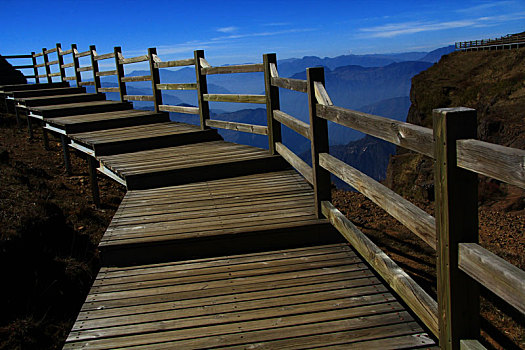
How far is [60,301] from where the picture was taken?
19.5ft

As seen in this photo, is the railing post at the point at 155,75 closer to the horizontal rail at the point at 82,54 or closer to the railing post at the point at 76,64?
the horizontal rail at the point at 82,54

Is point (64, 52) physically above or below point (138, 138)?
above

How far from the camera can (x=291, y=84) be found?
5414 millimetres

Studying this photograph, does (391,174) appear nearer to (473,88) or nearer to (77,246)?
(473,88)

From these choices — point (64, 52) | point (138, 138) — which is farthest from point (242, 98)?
point (64, 52)

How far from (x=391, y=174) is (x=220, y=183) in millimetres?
26556

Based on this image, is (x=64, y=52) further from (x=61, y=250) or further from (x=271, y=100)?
(x=271, y=100)

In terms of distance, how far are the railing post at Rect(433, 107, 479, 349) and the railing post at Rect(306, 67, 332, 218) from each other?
2128 mm

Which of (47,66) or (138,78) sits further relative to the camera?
(47,66)

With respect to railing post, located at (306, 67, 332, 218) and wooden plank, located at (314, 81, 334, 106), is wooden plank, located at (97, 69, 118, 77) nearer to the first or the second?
railing post, located at (306, 67, 332, 218)

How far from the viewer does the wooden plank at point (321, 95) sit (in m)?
4.04

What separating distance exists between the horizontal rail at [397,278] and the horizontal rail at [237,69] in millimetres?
3379

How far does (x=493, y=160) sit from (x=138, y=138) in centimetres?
674

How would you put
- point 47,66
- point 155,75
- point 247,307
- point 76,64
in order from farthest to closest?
point 47,66 → point 76,64 → point 155,75 → point 247,307
